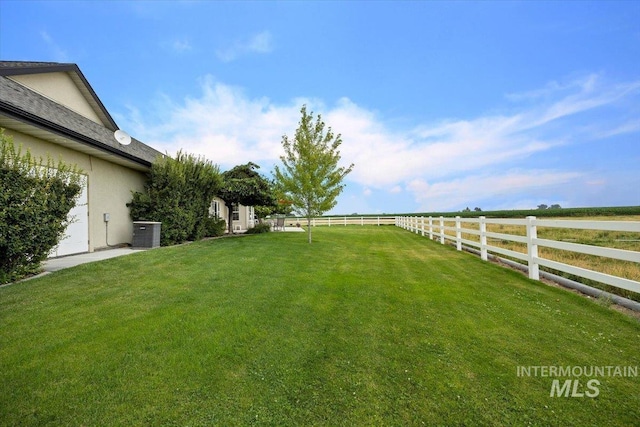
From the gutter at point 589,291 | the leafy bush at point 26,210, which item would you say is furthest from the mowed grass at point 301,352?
the leafy bush at point 26,210

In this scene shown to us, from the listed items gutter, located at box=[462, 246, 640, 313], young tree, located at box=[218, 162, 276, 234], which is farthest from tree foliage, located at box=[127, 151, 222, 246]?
gutter, located at box=[462, 246, 640, 313]

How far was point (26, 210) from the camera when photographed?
513 cm

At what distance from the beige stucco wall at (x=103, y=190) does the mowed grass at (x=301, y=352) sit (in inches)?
172

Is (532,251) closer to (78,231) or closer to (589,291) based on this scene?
(589,291)

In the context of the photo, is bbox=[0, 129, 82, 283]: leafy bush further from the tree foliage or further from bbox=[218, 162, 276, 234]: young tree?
bbox=[218, 162, 276, 234]: young tree

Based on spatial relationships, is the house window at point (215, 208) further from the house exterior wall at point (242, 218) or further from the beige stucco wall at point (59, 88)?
the beige stucco wall at point (59, 88)

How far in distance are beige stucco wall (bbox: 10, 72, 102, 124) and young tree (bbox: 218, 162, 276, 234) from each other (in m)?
6.26

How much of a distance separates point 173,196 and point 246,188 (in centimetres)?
424

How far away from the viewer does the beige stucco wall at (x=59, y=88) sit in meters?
9.45

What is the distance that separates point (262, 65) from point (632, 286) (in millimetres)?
18477

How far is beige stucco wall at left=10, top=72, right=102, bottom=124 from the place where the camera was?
9453 millimetres

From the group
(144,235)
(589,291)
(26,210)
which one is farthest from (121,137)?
(589,291)

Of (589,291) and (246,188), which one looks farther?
(246,188)

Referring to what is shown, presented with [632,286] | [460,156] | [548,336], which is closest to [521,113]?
[460,156]
